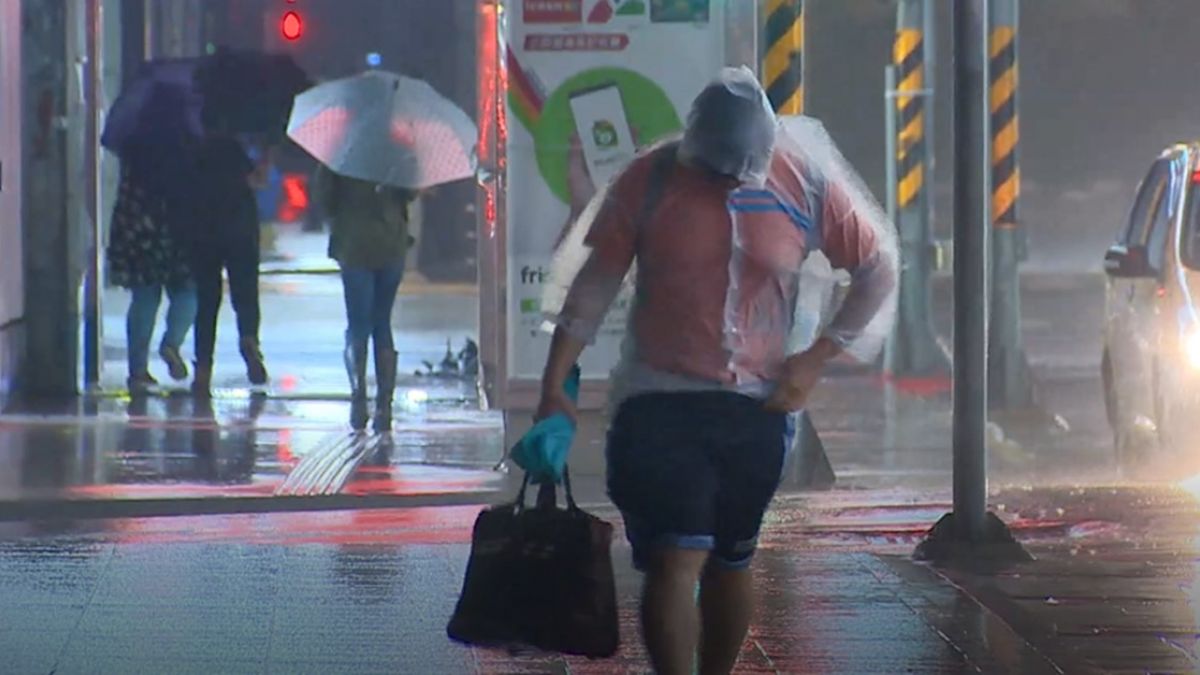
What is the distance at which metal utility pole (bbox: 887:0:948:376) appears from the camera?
17.9 meters

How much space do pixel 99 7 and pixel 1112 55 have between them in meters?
16.2

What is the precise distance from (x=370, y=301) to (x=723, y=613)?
745cm

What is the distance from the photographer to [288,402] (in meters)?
15.2

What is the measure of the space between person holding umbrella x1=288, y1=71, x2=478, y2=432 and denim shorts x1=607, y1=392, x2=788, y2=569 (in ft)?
24.1

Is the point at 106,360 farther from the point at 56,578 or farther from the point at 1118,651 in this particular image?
the point at 1118,651

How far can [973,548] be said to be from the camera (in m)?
9.36

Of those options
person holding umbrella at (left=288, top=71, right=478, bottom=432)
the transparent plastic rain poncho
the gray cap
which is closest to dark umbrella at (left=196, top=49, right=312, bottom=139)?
person holding umbrella at (left=288, top=71, right=478, bottom=432)

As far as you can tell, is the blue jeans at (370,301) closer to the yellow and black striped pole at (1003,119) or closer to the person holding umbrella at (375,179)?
the person holding umbrella at (375,179)

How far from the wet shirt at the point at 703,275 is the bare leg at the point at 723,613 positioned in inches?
20.9

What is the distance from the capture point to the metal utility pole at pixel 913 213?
17.9 meters

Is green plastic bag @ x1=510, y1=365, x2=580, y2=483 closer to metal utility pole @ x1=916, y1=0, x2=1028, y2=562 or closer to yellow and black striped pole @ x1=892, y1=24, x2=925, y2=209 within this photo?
metal utility pole @ x1=916, y1=0, x2=1028, y2=562

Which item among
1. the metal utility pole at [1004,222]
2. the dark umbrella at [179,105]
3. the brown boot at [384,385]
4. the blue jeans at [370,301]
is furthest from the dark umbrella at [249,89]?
the metal utility pole at [1004,222]

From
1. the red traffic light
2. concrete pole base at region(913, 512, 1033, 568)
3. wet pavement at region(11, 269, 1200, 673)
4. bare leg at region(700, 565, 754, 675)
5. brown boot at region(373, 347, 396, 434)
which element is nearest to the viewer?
bare leg at region(700, 565, 754, 675)

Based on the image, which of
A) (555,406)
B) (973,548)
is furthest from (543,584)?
(973,548)
